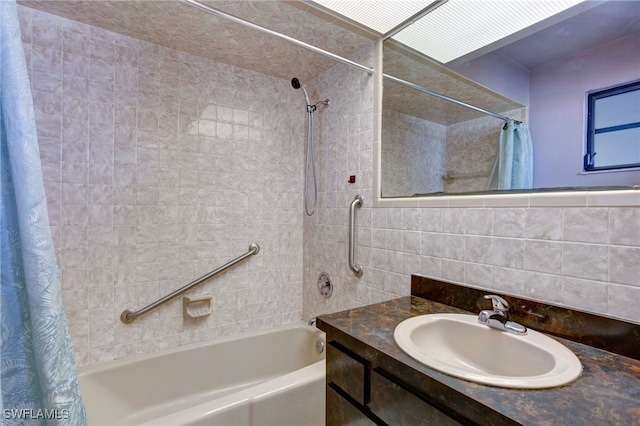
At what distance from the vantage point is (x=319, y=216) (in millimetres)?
2080

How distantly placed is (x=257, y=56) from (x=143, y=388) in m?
2.08

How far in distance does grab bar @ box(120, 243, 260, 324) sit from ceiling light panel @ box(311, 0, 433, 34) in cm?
149

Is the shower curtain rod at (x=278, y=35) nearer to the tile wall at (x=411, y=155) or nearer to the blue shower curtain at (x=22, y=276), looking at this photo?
the tile wall at (x=411, y=155)

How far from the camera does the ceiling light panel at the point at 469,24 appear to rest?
3.62 ft

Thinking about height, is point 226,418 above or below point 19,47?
below

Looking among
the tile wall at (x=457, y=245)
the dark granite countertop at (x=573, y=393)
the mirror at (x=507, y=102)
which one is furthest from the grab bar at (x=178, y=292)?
the dark granite countertop at (x=573, y=393)

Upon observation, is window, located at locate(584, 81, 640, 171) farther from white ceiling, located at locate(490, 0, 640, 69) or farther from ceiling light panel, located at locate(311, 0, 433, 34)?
ceiling light panel, located at locate(311, 0, 433, 34)

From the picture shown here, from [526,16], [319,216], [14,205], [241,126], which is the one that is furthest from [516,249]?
[241,126]

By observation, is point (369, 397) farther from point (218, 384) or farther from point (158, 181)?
point (158, 181)

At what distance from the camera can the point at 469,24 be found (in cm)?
131

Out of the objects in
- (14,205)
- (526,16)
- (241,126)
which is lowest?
(14,205)

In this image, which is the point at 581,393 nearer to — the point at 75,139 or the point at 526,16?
the point at 526,16

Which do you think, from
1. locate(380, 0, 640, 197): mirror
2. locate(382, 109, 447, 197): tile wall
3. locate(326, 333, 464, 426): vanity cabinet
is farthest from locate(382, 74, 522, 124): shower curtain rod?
locate(326, 333, 464, 426): vanity cabinet

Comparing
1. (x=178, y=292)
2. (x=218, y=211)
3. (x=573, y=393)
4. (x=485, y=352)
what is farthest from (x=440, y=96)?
(x=178, y=292)
